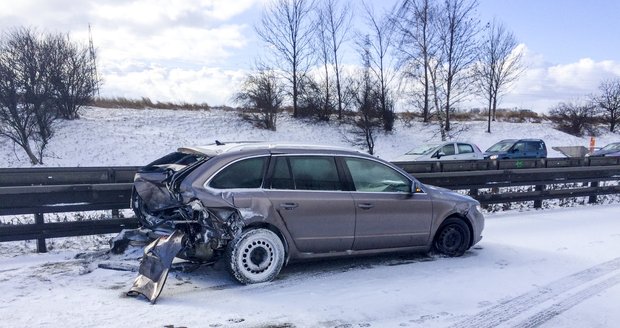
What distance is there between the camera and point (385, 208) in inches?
243

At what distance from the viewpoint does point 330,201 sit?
5.82 metres

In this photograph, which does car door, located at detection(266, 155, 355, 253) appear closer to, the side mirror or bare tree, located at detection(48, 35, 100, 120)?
the side mirror

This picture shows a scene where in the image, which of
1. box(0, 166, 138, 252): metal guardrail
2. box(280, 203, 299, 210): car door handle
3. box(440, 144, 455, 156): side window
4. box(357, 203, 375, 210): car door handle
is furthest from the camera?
box(440, 144, 455, 156): side window

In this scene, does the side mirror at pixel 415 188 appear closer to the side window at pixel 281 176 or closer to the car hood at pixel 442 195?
the car hood at pixel 442 195

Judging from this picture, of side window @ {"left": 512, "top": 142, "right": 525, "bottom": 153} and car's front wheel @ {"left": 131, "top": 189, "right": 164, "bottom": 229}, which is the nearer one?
car's front wheel @ {"left": 131, "top": 189, "right": 164, "bottom": 229}

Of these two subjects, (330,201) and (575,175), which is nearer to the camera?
(330,201)

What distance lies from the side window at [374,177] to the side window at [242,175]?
1.15m

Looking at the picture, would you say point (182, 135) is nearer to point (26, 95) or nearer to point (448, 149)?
point (26, 95)

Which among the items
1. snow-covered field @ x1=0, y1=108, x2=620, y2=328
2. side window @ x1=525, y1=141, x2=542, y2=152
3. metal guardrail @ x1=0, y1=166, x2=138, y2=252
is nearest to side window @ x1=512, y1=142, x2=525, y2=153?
side window @ x1=525, y1=141, x2=542, y2=152

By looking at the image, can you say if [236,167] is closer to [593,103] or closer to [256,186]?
[256,186]

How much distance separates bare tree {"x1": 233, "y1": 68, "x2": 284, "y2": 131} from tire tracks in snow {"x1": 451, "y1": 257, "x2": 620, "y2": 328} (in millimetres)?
26649

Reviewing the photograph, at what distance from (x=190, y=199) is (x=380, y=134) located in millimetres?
28400

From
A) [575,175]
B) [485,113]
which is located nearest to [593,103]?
[485,113]

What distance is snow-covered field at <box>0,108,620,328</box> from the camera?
450 cm
